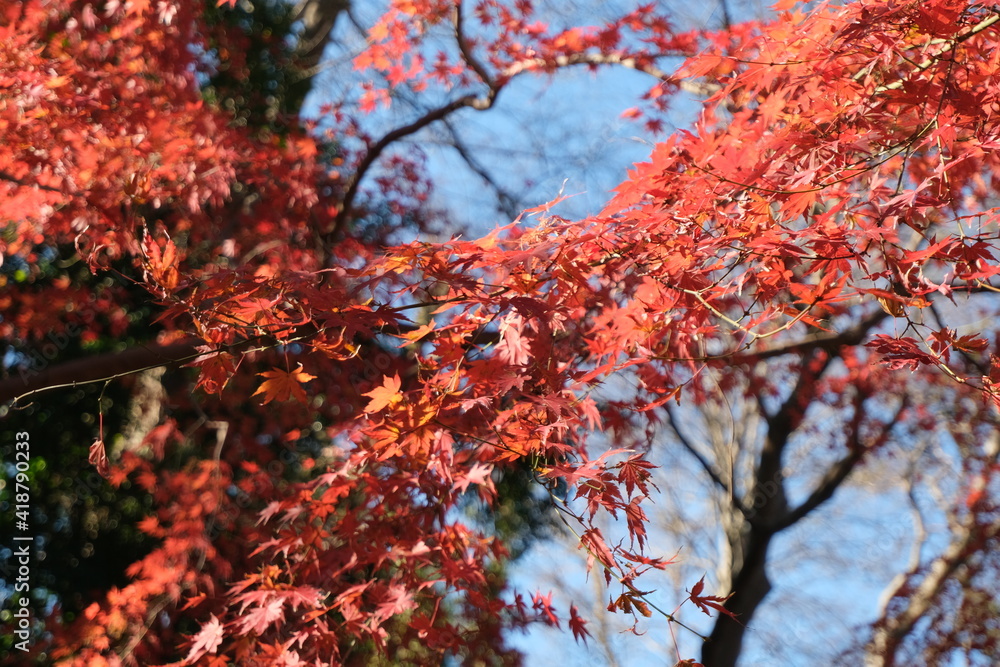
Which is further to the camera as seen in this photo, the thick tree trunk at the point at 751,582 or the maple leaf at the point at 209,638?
the thick tree trunk at the point at 751,582

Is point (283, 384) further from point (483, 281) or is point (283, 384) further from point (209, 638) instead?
point (209, 638)

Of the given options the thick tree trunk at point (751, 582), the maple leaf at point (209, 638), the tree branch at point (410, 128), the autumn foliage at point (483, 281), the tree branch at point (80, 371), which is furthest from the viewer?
the thick tree trunk at point (751, 582)

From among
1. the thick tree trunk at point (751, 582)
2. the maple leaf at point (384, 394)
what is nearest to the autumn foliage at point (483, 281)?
the maple leaf at point (384, 394)

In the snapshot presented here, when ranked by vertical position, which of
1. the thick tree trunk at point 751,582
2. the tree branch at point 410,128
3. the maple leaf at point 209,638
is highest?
the tree branch at point 410,128

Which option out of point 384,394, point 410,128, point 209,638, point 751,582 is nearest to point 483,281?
point 384,394

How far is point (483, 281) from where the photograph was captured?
2.45 m

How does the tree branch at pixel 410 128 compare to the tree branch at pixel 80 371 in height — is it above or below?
above

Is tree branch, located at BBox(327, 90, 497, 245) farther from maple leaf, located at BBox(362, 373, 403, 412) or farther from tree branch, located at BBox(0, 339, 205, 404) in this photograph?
maple leaf, located at BBox(362, 373, 403, 412)

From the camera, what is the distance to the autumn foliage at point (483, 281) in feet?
7.14

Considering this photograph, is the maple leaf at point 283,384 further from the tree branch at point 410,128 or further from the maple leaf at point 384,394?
the tree branch at point 410,128

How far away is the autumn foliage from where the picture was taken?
2.18 m

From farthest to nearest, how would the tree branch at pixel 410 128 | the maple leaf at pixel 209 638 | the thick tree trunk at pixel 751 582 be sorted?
the thick tree trunk at pixel 751 582 → the tree branch at pixel 410 128 → the maple leaf at pixel 209 638

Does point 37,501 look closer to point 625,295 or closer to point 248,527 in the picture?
point 248,527

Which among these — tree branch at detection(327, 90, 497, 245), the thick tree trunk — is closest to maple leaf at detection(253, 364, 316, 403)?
tree branch at detection(327, 90, 497, 245)
